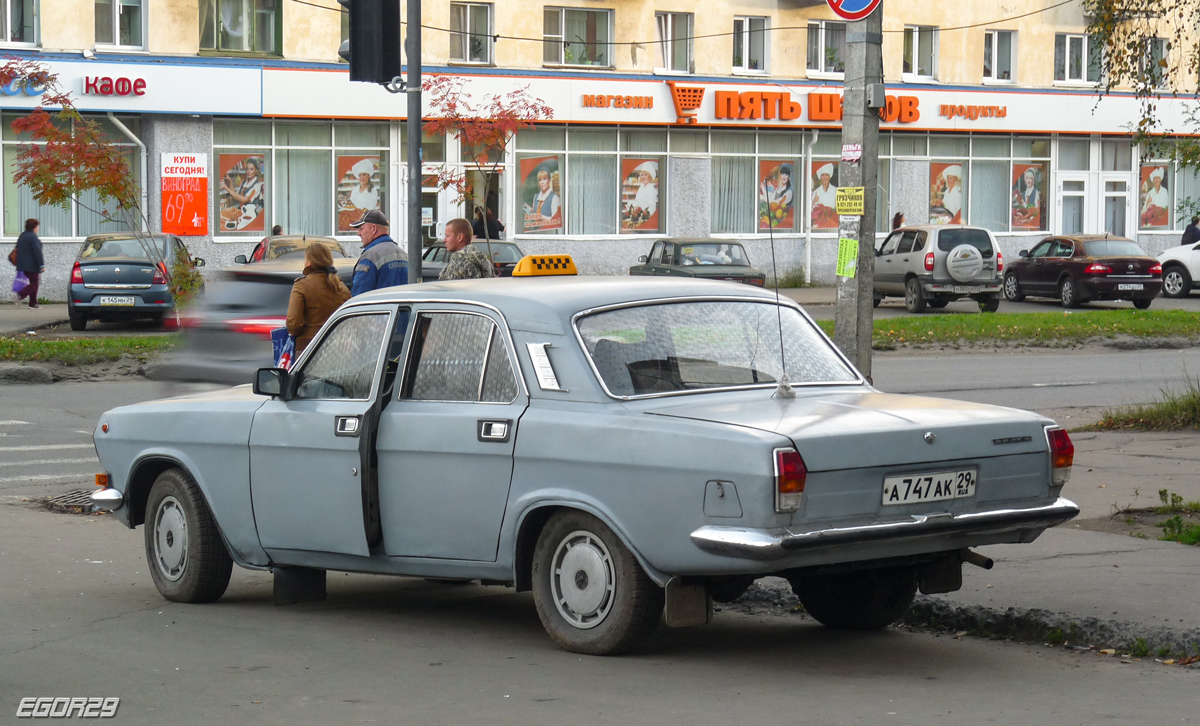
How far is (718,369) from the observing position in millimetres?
6648

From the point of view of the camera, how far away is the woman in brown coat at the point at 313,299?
11.1m

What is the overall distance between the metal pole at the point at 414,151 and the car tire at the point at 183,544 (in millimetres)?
2992

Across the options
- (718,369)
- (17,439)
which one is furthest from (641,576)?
(17,439)

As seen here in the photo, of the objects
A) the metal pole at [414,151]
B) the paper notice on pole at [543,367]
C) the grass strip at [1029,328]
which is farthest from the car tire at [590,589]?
the grass strip at [1029,328]

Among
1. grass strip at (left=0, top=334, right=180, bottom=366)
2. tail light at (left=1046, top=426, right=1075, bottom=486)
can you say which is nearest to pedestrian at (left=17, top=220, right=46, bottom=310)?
grass strip at (left=0, top=334, right=180, bottom=366)

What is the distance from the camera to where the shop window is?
4450cm

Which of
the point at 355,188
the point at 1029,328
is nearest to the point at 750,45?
the point at 355,188

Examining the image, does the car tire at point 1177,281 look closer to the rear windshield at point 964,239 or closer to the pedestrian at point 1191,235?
the pedestrian at point 1191,235

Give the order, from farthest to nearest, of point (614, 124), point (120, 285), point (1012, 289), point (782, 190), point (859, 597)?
point (782, 190) → point (614, 124) → point (1012, 289) → point (120, 285) → point (859, 597)

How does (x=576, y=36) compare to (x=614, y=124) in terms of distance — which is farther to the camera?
(x=614, y=124)

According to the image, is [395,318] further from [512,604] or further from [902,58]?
[902,58]

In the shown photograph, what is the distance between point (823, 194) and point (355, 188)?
12991 millimetres

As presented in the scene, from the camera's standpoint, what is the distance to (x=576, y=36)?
3981 centimetres

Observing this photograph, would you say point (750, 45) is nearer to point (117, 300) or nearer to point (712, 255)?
point (712, 255)
